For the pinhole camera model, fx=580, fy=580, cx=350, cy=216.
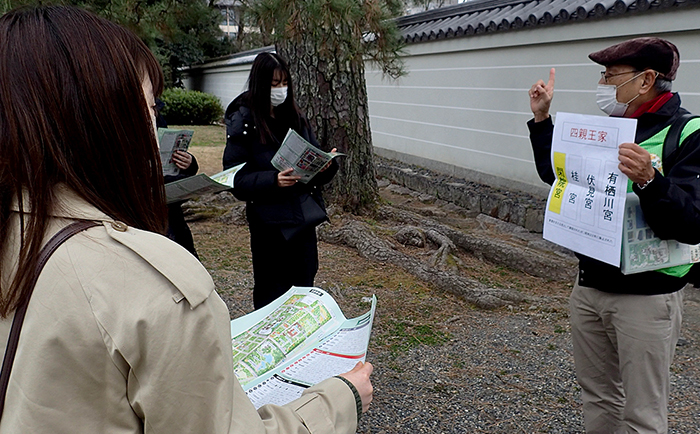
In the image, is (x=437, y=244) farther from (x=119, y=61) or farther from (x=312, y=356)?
(x=119, y=61)

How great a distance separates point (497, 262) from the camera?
5.25m

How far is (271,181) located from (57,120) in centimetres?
213

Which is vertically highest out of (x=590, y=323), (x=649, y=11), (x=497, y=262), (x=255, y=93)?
(x=649, y=11)

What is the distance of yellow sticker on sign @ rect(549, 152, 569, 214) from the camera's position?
222cm

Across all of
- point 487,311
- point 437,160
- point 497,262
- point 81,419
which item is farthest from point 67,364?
point 437,160

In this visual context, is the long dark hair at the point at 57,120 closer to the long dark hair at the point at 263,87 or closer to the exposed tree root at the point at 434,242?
the long dark hair at the point at 263,87

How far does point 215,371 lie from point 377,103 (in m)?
10.3

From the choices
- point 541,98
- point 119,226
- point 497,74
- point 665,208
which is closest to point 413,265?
point 541,98

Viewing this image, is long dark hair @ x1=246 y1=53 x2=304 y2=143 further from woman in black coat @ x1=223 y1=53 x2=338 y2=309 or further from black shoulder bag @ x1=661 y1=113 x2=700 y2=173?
black shoulder bag @ x1=661 y1=113 x2=700 y2=173

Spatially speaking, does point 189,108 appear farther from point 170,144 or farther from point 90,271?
point 90,271

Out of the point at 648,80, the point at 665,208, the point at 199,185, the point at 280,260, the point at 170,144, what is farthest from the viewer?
the point at 170,144

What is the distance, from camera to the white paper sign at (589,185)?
197 centimetres

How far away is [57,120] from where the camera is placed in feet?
2.68

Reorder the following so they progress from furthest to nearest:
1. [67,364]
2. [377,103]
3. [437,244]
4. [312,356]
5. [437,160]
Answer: [377,103] → [437,160] → [437,244] → [312,356] → [67,364]
